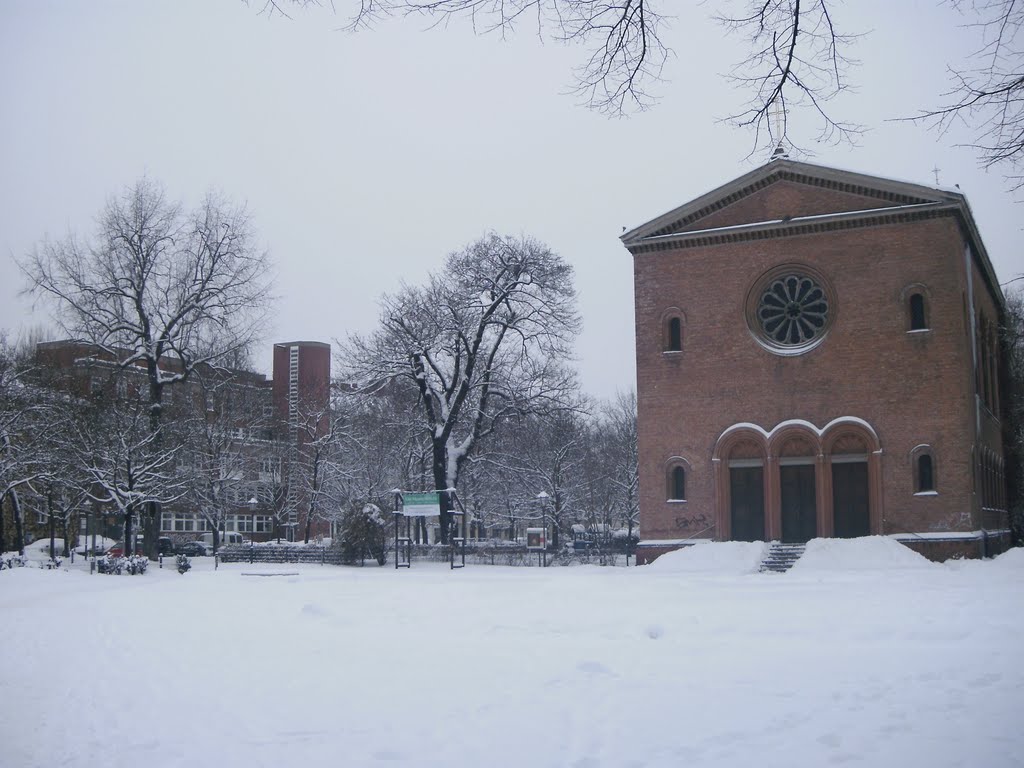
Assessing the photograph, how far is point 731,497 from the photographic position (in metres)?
31.4

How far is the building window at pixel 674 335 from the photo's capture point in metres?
32.6

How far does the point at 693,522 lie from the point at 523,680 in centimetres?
2157

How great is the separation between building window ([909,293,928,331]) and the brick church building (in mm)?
57

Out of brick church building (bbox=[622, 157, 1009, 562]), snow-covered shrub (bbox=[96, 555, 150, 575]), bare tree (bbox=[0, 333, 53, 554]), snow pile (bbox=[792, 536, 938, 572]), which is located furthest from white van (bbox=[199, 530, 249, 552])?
snow pile (bbox=[792, 536, 938, 572])

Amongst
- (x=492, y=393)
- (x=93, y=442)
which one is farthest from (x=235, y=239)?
(x=492, y=393)

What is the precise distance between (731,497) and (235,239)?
2089 centimetres

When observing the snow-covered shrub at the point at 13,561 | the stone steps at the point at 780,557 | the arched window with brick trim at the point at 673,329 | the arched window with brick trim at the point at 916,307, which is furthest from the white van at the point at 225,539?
the arched window with brick trim at the point at 916,307

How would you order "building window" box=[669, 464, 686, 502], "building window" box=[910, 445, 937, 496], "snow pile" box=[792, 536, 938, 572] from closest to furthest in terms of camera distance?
"snow pile" box=[792, 536, 938, 572] < "building window" box=[910, 445, 937, 496] < "building window" box=[669, 464, 686, 502]

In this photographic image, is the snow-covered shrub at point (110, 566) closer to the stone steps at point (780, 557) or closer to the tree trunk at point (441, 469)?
the tree trunk at point (441, 469)

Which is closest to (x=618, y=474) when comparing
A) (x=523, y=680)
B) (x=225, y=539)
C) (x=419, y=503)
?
(x=225, y=539)

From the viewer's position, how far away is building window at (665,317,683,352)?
3262 centimetres

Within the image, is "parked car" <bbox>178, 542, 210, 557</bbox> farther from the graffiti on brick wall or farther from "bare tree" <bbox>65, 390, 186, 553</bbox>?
the graffiti on brick wall

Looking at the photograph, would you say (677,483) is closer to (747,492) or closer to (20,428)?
(747,492)

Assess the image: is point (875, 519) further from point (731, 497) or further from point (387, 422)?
point (387, 422)
